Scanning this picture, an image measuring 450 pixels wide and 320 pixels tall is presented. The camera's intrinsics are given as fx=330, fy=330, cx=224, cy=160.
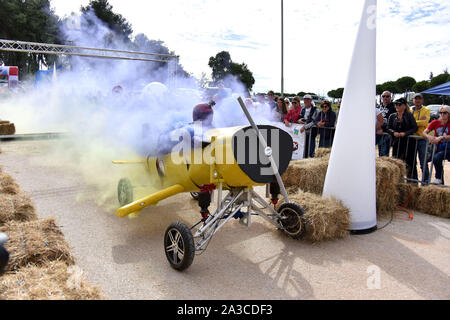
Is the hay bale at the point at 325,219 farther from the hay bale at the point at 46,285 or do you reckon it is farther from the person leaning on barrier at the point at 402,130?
the person leaning on barrier at the point at 402,130

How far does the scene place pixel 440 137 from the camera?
540 centimetres

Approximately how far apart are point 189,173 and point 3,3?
1324 inches

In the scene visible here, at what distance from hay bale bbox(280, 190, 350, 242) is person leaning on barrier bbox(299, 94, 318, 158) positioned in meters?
3.52

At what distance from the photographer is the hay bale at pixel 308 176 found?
202 inches

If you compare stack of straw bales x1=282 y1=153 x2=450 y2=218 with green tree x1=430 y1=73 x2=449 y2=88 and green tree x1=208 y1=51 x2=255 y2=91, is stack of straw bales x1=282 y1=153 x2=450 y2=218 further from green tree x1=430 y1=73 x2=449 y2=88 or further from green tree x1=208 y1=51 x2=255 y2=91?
green tree x1=430 y1=73 x2=449 y2=88

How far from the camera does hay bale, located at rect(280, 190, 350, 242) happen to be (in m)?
3.91

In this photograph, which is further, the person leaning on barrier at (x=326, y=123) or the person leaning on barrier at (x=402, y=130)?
the person leaning on barrier at (x=326, y=123)

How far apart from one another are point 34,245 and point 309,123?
632cm

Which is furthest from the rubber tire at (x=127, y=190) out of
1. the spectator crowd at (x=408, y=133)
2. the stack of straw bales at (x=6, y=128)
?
the stack of straw bales at (x=6, y=128)

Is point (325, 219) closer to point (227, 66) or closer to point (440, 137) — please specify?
point (440, 137)

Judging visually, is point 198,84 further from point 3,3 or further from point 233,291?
point 3,3

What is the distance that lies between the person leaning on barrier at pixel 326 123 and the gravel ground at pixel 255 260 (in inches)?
105

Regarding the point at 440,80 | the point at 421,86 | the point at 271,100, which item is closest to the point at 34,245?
the point at 271,100
